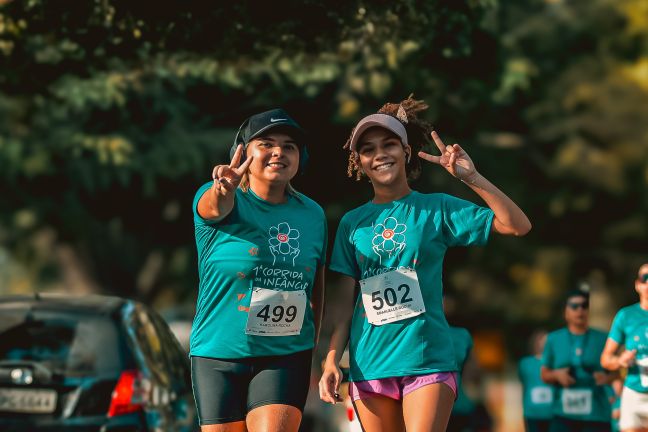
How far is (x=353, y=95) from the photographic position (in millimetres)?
17719

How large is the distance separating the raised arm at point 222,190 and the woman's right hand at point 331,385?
85 cm

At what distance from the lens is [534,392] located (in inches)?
443

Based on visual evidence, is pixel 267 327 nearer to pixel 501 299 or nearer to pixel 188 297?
pixel 188 297

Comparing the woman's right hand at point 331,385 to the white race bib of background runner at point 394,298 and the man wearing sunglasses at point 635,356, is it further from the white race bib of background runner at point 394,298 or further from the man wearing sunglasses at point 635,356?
the man wearing sunglasses at point 635,356

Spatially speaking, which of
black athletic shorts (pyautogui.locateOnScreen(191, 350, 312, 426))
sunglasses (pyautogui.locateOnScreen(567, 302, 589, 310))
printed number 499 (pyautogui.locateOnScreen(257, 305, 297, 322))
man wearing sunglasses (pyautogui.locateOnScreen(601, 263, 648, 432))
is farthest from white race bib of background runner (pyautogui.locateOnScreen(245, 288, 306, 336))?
sunglasses (pyautogui.locateOnScreen(567, 302, 589, 310))

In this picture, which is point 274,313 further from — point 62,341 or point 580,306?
point 580,306

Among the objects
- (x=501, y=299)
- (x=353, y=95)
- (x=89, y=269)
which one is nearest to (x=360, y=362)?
(x=353, y=95)

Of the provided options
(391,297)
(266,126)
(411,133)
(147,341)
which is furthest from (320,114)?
(391,297)

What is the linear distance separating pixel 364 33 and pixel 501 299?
31437 millimetres

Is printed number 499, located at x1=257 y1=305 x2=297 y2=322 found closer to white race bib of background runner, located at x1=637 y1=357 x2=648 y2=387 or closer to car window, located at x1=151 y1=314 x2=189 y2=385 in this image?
white race bib of background runner, located at x1=637 y1=357 x2=648 y2=387

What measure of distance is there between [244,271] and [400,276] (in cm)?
71

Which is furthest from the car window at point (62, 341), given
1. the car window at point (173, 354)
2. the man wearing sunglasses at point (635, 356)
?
the man wearing sunglasses at point (635, 356)

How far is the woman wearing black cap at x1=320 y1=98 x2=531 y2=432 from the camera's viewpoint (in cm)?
597

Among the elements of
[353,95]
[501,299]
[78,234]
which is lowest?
[501,299]
